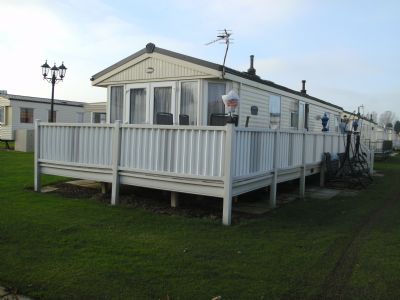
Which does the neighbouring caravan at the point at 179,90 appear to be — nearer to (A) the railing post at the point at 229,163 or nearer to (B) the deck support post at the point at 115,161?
(B) the deck support post at the point at 115,161

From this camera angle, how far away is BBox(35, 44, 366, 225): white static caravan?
211 inches

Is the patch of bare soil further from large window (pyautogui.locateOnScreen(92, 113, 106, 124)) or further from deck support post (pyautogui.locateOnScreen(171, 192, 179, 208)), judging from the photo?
large window (pyautogui.locateOnScreen(92, 113, 106, 124))

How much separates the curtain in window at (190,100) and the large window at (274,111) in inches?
98.7

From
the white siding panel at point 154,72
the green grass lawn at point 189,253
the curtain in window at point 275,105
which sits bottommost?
the green grass lawn at point 189,253

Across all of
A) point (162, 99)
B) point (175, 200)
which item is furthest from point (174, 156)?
point (162, 99)

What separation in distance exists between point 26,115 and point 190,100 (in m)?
18.7

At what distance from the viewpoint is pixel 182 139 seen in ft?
18.3

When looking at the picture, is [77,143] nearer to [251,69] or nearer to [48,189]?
[48,189]

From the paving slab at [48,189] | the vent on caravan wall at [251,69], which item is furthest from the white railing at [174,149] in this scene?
the vent on caravan wall at [251,69]

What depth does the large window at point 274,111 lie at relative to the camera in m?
10.3

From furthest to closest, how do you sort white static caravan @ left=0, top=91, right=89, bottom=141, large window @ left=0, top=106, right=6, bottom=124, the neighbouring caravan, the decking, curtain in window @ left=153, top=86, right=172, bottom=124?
1. large window @ left=0, top=106, right=6, bottom=124
2. white static caravan @ left=0, top=91, right=89, bottom=141
3. curtain in window @ left=153, top=86, right=172, bottom=124
4. the neighbouring caravan
5. the decking

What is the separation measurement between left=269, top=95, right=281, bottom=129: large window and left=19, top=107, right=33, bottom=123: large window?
59.7ft

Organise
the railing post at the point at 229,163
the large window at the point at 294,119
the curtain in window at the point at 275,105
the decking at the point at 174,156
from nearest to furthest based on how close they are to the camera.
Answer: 1. the railing post at the point at 229,163
2. the decking at the point at 174,156
3. the curtain in window at the point at 275,105
4. the large window at the point at 294,119

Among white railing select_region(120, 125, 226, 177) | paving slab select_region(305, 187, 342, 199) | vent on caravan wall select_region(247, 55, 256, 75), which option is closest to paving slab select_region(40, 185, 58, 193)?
white railing select_region(120, 125, 226, 177)
